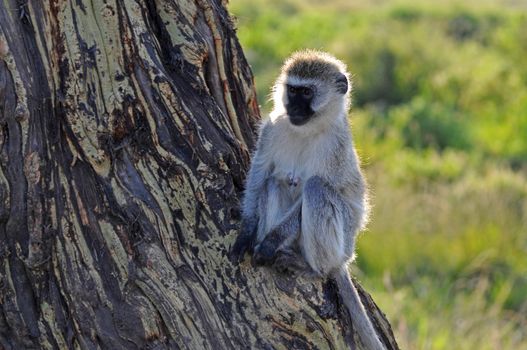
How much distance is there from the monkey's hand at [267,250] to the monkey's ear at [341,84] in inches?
34.8

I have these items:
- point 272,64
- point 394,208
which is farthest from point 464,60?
point 394,208

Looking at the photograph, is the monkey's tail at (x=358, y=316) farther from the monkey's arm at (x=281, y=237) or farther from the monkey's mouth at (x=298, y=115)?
the monkey's mouth at (x=298, y=115)

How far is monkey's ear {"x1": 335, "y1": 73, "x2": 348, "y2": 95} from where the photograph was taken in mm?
4281

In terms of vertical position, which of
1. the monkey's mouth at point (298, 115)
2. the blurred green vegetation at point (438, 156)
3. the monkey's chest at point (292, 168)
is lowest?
the blurred green vegetation at point (438, 156)

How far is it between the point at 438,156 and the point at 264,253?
28.2 feet

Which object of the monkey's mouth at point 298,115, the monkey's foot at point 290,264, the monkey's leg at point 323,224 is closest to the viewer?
the monkey's foot at point 290,264

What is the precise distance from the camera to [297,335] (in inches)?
133

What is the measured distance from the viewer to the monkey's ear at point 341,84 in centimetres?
428

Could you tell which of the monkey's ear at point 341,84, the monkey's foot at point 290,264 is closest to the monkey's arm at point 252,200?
the monkey's foot at point 290,264

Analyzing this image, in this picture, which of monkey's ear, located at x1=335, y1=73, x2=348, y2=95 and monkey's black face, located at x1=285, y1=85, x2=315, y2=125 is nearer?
monkey's black face, located at x1=285, y1=85, x2=315, y2=125

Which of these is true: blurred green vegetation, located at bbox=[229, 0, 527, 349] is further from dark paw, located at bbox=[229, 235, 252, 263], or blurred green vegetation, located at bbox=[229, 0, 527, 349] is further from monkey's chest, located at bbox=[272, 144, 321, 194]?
dark paw, located at bbox=[229, 235, 252, 263]

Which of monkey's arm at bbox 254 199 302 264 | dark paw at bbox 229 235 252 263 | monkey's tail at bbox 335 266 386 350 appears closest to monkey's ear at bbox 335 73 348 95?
monkey's arm at bbox 254 199 302 264

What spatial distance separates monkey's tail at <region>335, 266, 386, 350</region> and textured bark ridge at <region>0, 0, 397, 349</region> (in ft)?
0.82

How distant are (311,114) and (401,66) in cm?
1251
